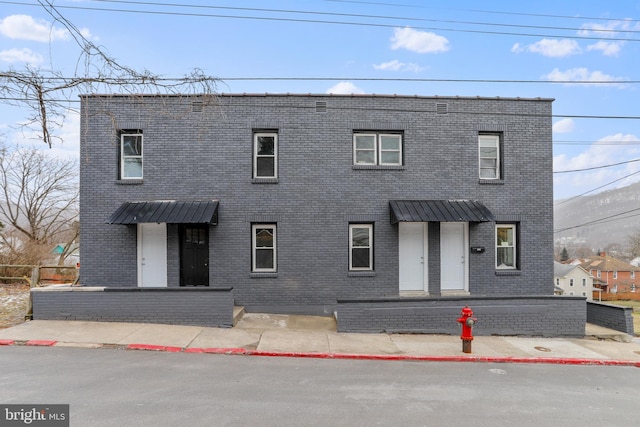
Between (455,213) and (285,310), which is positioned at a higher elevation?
(455,213)

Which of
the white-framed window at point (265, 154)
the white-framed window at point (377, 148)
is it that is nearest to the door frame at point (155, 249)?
the white-framed window at point (265, 154)

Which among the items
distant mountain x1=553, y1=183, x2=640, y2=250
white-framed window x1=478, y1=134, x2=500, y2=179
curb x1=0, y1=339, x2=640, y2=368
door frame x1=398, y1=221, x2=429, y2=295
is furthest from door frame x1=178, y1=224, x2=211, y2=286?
distant mountain x1=553, y1=183, x2=640, y2=250

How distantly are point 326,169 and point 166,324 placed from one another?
5.96 meters

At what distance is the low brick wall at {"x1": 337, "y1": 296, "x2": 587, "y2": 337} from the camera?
968 centimetres

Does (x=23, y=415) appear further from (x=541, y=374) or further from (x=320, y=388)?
(x=541, y=374)

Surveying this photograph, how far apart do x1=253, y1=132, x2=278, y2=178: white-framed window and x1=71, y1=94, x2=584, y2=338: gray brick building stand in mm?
32

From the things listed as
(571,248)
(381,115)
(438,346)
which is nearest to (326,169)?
(381,115)

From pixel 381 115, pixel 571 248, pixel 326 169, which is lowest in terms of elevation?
pixel 571 248

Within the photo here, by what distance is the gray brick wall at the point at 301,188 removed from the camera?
11367mm

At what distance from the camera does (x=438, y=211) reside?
11.2 meters

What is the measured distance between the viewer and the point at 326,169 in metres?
11.7

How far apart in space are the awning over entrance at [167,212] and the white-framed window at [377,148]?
14.8ft

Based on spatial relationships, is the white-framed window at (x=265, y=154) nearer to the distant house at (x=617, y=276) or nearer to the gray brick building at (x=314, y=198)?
the gray brick building at (x=314, y=198)

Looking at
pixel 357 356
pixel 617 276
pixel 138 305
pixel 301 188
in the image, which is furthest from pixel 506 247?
pixel 617 276
